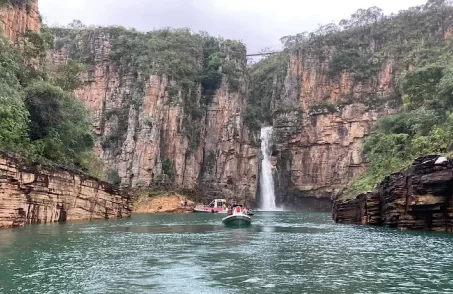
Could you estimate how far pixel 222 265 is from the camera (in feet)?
51.2

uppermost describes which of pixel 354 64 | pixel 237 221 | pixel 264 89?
pixel 354 64

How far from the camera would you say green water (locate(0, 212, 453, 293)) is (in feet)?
40.3

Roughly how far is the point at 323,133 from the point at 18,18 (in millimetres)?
56746

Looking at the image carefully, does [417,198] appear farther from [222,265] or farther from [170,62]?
[170,62]

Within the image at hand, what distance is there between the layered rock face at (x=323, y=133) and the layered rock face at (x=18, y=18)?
174 ft

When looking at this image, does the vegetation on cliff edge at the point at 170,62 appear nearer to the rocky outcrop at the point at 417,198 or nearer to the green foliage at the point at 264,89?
the green foliage at the point at 264,89

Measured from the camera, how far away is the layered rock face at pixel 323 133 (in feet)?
275

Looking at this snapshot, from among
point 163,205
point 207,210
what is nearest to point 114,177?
point 163,205

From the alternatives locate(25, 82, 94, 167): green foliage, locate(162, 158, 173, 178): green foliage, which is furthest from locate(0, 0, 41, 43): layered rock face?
locate(162, 158, 173, 178): green foliage

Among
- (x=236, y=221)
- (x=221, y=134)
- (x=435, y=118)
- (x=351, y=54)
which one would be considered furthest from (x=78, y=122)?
(x=351, y=54)

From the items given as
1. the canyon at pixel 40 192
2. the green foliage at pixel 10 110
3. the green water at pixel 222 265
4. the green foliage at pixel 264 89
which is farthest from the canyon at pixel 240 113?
the green water at pixel 222 265

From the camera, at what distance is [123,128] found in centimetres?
8462

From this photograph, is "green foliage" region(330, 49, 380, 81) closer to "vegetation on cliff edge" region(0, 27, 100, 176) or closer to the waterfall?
the waterfall

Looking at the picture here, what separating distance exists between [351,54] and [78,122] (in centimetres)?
6369
